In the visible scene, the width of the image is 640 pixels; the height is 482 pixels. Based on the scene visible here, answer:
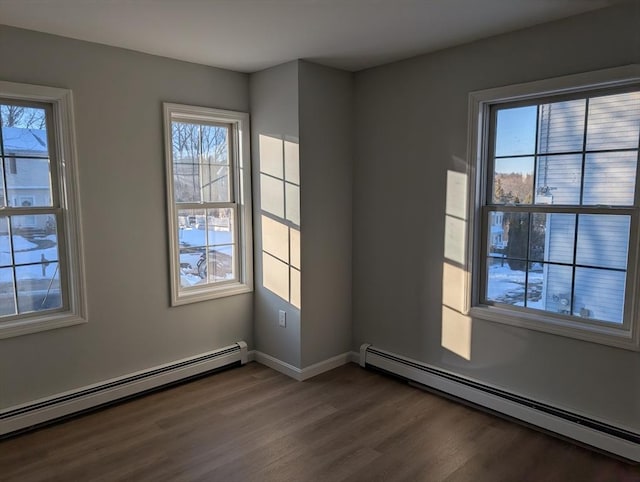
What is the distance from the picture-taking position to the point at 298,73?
345 cm

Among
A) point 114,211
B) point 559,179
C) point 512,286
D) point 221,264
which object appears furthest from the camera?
point 221,264

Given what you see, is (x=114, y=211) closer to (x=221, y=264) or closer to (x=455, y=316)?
(x=221, y=264)

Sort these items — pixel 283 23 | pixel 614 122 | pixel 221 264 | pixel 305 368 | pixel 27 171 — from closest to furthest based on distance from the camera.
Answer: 1. pixel 614 122
2. pixel 283 23
3. pixel 27 171
4. pixel 305 368
5. pixel 221 264

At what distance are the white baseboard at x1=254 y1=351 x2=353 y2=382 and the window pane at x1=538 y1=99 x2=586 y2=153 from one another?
7.53 ft

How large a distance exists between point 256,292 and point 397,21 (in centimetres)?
246

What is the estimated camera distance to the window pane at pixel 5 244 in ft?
9.36

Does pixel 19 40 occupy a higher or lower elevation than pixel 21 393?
higher

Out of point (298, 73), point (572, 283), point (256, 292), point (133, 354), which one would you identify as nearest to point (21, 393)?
point (133, 354)

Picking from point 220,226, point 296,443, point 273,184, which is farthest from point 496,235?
point 220,226

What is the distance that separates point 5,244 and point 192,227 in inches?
50.4

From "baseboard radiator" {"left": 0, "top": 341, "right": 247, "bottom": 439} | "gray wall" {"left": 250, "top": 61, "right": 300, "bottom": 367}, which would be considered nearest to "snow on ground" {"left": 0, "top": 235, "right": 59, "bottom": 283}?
"baseboard radiator" {"left": 0, "top": 341, "right": 247, "bottom": 439}

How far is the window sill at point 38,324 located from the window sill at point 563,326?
2.74m

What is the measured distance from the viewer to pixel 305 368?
3699 millimetres

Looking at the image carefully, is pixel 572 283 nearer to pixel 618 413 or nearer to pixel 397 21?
pixel 618 413
